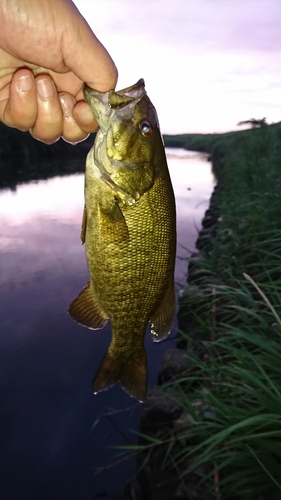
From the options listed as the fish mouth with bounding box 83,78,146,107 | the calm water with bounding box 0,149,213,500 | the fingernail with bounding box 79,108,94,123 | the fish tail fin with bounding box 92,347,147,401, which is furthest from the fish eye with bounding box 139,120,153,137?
the calm water with bounding box 0,149,213,500

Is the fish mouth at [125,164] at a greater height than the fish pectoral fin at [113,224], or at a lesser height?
greater

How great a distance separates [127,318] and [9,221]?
39.0ft

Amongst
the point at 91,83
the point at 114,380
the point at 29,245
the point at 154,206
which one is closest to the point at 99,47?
the point at 91,83

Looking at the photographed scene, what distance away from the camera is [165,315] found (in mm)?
2045

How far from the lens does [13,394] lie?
5395 mm

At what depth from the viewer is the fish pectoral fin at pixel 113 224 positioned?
1821mm

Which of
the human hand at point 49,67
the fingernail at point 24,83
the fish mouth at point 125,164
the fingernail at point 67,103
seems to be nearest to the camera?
the human hand at point 49,67

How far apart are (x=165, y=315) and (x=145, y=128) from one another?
35.4 inches

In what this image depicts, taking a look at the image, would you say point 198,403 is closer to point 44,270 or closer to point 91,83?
point 91,83

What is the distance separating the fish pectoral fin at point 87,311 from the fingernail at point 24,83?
112cm

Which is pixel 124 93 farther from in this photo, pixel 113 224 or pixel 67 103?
pixel 67 103

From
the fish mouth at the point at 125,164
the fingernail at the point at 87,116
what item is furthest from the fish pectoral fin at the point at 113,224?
the fingernail at the point at 87,116

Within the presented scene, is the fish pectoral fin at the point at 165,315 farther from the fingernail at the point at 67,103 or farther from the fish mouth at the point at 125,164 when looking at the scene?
the fingernail at the point at 67,103

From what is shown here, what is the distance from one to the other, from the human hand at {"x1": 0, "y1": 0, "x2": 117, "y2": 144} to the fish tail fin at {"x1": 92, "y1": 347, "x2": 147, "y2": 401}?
128cm
